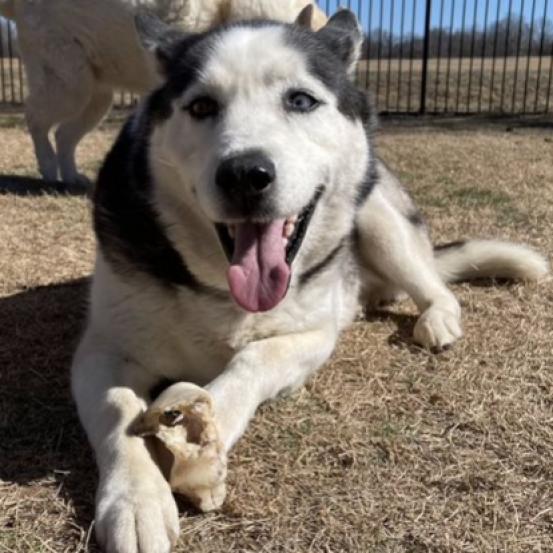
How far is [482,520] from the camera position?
1.60 m

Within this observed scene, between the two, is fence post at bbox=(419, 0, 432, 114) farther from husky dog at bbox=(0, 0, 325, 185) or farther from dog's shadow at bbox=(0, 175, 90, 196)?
dog's shadow at bbox=(0, 175, 90, 196)

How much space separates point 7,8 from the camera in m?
5.60

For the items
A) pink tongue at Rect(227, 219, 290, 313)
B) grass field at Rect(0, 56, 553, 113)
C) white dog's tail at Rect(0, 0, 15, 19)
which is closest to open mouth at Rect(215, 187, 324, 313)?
pink tongue at Rect(227, 219, 290, 313)

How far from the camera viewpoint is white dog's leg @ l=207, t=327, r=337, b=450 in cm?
178

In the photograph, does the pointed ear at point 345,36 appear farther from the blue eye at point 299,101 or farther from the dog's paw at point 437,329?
the dog's paw at point 437,329

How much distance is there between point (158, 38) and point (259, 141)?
73cm

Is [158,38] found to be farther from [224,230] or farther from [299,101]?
[224,230]

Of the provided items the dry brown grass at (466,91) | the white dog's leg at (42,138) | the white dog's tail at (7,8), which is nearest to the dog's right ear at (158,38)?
the white dog's leg at (42,138)

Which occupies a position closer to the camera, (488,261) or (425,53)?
(488,261)

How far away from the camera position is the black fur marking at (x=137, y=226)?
2.12 meters

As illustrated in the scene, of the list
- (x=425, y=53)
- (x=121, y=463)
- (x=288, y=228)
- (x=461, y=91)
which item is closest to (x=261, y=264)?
(x=288, y=228)

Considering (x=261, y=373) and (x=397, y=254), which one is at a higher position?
(x=261, y=373)

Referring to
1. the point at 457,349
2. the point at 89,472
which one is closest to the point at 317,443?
the point at 89,472

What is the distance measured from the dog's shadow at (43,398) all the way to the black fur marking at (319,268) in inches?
29.1
